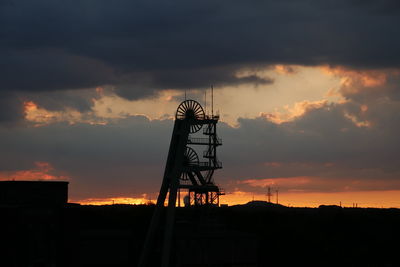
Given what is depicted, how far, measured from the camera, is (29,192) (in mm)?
60625

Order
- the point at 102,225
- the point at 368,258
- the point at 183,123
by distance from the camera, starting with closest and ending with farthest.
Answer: the point at 183,123 < the point at 368,258 < the point at 102,225

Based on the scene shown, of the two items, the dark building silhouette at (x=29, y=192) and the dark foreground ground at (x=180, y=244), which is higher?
the dark building silhouette at (x=29, y=192)

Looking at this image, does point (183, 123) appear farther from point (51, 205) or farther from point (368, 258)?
point (368, 258)

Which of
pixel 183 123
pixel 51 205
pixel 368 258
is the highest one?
pixel 183 123

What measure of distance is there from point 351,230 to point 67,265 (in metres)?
57.1

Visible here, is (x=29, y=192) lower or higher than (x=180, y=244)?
higher

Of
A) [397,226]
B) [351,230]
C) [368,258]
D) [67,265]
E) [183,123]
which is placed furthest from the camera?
[397,226]

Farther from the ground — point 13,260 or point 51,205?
point 51,205

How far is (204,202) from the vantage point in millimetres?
61438

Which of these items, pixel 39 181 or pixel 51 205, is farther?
pixel 39 181

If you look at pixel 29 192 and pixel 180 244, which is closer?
pixel 180 244

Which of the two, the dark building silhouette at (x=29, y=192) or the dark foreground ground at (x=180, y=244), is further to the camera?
the dark building silhouette at (x=29, y=192)

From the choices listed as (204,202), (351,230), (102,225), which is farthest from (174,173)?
(351,230)

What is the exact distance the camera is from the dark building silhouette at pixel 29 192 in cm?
6031
